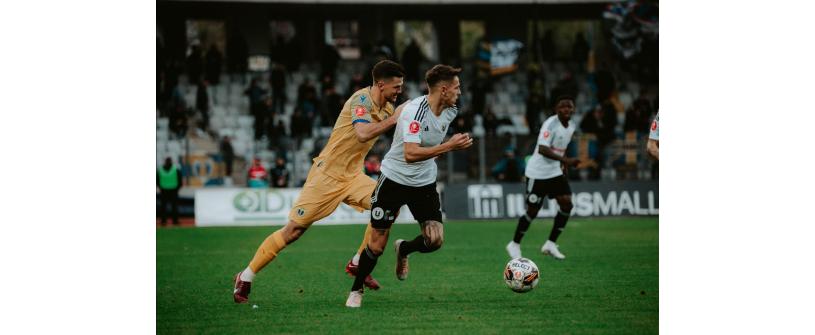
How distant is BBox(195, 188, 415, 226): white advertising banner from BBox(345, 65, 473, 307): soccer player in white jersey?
11054 mm

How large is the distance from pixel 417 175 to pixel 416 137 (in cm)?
58

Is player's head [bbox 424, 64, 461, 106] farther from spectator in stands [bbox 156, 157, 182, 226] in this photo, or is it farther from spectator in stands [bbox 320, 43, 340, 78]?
spectator in stands [bbox 320, 43, 340, 78]

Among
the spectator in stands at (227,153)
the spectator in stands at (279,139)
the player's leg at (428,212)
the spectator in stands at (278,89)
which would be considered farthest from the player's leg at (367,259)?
the spectator in stands at (278,89)

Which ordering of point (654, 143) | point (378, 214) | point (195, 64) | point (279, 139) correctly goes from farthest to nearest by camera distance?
point (279, 139) < point (195, 64) < point (654, 143) < point (378, 214)

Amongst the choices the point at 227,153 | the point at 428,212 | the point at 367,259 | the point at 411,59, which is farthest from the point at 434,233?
the point at 411,59

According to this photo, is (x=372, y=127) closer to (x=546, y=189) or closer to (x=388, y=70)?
(x=388, y=70)

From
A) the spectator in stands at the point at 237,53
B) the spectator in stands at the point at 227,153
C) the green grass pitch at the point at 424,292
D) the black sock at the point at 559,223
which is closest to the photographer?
the green grass pitch at the point at 424,292

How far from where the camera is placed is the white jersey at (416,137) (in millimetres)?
7695

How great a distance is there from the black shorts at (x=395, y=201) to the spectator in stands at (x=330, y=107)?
14441 mm

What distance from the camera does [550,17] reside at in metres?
29.3

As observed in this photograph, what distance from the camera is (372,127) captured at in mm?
7938

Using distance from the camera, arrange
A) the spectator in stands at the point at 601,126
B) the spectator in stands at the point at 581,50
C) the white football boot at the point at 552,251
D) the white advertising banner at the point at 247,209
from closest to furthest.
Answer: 1. the white football boot at the point at 552,251
2. the white advertising banner at the point at 247,209
3. the spectator in stands at the point at 601,126
4. the spectator in stands at the point at 581,50

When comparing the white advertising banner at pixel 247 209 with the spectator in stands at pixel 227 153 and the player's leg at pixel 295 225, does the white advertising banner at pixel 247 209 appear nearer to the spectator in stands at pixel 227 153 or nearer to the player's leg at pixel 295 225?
the spectator in stands at pixel 227 153

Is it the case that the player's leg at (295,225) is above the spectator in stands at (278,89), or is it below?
below
